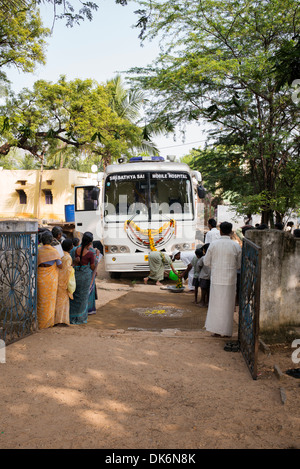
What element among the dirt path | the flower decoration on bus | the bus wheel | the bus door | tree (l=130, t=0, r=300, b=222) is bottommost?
the dirt path

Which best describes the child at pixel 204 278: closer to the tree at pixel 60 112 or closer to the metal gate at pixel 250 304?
the metal gate at pixel 250 304

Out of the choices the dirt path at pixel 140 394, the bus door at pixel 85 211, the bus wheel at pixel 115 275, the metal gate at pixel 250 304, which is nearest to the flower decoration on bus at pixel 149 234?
the bus wheel at pixel 115 275

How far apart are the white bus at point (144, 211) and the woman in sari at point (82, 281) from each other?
13.1 ft

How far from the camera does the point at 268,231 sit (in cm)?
534

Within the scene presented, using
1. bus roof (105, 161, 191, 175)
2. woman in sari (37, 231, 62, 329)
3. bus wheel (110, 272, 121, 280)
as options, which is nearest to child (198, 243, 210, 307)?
woman in sari (37, 231, 62, 329)

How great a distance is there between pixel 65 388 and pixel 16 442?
0.96 m

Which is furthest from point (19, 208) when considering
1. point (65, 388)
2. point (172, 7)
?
point (65, 388)

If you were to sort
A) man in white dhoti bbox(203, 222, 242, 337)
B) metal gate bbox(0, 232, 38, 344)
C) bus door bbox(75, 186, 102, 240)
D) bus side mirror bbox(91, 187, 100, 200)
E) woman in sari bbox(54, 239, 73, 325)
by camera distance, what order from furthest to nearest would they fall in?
bus door bbox(75, 186, 102, 240)
bus side mirror bbox(91, 187, 100, 200)
woman in sari bbox(54, 239, 73, 325)
man in white dhoti bbox(203, 222, 242, 337)
metal gate bbox(0, 232, 38, 344)

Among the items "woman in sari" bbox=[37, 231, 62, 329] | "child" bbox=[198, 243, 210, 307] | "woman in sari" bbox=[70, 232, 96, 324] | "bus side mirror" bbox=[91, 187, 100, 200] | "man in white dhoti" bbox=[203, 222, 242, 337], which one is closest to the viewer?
"man in white dhoti" bbox=[203, 222, 242, 337]

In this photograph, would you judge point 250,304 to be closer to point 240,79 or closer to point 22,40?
point 240,79

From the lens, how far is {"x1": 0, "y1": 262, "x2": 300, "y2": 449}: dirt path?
3.20 metres

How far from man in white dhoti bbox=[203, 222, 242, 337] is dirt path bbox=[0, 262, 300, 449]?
9.6 inches

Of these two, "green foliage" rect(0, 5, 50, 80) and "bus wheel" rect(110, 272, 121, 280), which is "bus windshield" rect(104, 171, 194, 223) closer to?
"bus wheel" rect(110, 272, 121, 280)

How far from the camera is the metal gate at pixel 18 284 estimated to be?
5.49 meters
